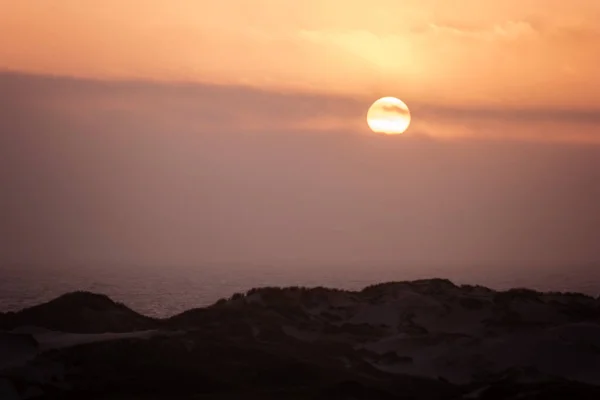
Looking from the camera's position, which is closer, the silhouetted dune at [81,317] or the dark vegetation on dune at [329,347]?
the dark vegetation on dune at [329,347]

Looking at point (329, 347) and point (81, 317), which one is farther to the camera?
point (81, 317)

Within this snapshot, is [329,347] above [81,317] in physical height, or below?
below

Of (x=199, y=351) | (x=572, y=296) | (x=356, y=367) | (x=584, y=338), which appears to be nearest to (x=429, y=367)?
(x=356, y=367)

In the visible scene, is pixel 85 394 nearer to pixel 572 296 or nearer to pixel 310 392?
pixel 310 392

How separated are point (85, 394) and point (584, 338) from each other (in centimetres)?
5123

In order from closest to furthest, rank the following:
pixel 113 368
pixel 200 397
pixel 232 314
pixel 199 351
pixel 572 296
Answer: pixel 200 397 → pixel 113 368 → pixel 199 351 → pixel 232 314 → pixel 572 296

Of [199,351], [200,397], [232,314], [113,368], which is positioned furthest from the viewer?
[232,314]

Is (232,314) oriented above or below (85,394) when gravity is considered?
above

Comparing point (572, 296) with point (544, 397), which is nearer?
point (544, 397)

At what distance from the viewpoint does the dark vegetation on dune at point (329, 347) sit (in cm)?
8344

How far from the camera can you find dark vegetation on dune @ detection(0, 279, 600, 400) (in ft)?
274

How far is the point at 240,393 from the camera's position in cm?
8131

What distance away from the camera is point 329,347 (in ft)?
329

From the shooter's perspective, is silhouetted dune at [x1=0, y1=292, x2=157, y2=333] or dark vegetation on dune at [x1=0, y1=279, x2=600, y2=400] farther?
silhouetted dune at [x1=0, y1=292, x2=157, y2=333]
